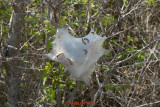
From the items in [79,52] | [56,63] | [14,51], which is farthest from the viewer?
[56,63]

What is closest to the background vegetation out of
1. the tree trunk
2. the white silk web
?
the tree trunk

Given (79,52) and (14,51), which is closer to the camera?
(79,52)

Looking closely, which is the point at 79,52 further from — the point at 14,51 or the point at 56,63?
the point at 14,51

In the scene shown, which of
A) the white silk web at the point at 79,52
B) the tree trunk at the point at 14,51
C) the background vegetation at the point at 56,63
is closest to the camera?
the white silk web at the point at 79,52

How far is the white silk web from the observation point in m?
2.60

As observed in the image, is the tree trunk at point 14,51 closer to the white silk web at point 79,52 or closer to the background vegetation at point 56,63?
the background vegetation at point 56,63

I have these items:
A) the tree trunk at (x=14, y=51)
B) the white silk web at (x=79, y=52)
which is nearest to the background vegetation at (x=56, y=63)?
the tree trunk at (x=14, y=51)

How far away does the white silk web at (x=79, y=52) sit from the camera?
8.52ft

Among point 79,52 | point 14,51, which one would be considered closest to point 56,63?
point 14,51

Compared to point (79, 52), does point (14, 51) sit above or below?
above

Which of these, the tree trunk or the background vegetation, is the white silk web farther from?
the tree trunk

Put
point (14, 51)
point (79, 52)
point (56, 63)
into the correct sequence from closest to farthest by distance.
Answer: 1. point (79, 52)
2. point (14, 51)
3. point (56, 63)

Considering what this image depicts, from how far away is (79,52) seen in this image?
2.72 m

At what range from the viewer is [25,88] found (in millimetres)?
4219
